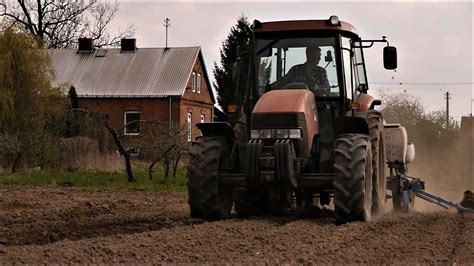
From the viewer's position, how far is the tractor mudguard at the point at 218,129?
1002 centimetres

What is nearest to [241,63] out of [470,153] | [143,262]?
[143,262]

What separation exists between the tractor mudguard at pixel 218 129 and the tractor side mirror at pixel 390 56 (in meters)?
2.53

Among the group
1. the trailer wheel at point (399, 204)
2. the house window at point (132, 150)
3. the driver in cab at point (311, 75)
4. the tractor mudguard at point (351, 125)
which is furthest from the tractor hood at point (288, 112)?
the house window at point (132, 150)

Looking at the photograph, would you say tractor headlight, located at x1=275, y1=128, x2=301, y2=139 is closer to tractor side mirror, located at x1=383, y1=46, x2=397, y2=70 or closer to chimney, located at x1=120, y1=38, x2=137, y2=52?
tractor side mirror, located at x1=383, y1=46, x2=397, y2=70

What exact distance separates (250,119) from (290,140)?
1092 millimetres

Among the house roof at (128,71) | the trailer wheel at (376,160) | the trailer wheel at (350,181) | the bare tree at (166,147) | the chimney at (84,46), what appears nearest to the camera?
the trailer wheel at (350,181)

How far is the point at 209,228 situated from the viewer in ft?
27.9

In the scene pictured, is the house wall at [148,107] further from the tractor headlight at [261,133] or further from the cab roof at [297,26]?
the tractor headlight at [261,133]

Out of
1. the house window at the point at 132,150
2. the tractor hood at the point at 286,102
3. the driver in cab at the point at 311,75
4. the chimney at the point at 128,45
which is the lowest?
the house window at the point at 132,150

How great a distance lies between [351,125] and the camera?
9.72m

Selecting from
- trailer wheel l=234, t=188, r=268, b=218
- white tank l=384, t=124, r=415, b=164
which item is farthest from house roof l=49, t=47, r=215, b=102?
trailer wheel l=234, t=188, r=268, b=218

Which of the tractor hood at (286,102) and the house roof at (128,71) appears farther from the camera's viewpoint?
the house roof at (128,71)

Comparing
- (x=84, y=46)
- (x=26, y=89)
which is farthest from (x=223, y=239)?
(x=84, y=46)

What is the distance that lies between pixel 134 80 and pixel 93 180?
2326 centimetres
